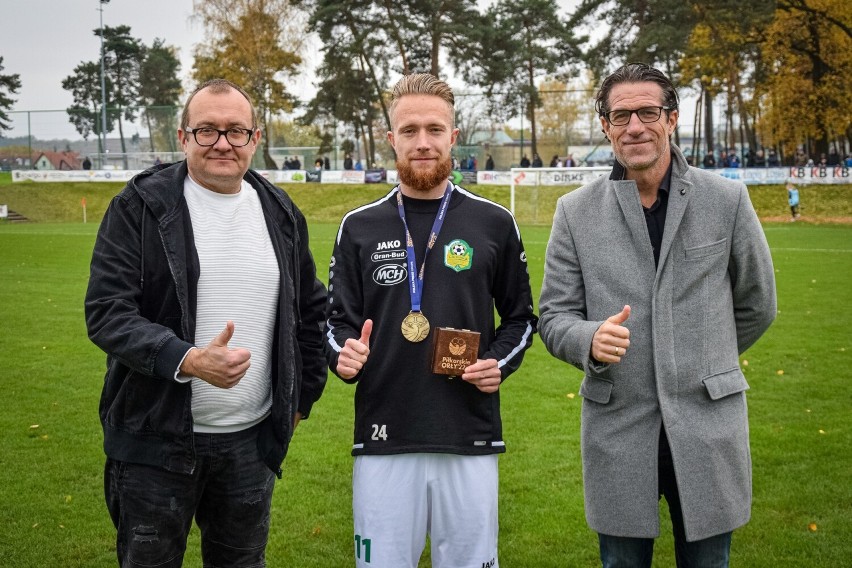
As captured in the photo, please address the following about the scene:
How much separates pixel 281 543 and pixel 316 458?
159 centimetres

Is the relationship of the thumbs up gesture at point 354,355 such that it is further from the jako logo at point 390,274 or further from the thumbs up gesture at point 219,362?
the thumbs up gesture at point 219,362

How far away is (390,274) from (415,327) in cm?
24

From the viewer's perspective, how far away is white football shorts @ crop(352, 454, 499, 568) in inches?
127

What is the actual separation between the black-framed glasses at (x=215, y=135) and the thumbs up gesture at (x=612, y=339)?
159 centimetres

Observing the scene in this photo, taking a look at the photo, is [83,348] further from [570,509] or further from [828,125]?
[828,125]

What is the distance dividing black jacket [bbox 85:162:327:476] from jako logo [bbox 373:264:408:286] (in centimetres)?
40

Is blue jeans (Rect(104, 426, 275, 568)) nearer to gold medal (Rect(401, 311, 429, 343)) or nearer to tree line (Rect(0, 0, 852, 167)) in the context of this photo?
gold medal (Rect(401, 311, 429, 343))

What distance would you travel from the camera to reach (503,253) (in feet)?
11.3

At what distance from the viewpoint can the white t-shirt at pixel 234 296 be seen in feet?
10.8

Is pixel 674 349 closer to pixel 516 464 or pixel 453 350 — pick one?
pixel 453 350

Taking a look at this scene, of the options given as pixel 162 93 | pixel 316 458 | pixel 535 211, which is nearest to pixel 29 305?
pixel 316 458

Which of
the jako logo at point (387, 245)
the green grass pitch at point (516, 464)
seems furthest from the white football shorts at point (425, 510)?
the green grass pitch at point (516, 464)

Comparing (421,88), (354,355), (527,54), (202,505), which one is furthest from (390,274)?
(527,54)

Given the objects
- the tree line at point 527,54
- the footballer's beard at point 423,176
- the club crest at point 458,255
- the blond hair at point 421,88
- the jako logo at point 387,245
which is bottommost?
the club crest at point 458,255
